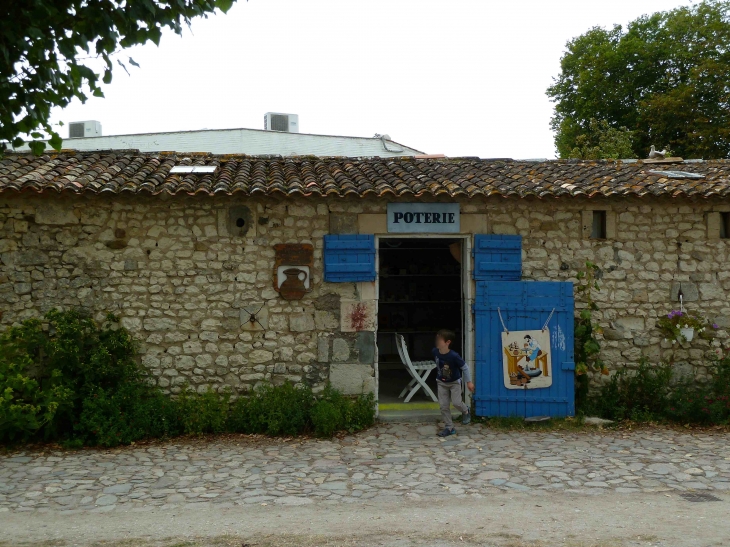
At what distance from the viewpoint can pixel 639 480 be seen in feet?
22.8

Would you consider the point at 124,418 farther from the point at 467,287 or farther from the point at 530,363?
the point at 530,363

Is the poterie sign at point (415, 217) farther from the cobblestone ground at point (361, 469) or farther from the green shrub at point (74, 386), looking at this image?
the green shrub at point (74, 386)

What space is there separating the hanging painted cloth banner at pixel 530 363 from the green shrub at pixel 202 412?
3.71 meters

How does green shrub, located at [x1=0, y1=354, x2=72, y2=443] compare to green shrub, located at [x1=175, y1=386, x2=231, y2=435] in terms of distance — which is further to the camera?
green shrub, located at [x1=175, y1=386, x2=231, y2=435]

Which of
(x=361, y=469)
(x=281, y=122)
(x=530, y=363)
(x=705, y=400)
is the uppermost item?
(x=281, y=122)

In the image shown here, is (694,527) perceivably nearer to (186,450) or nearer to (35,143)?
(186,450)

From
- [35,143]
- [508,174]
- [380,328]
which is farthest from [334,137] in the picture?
[35,143]

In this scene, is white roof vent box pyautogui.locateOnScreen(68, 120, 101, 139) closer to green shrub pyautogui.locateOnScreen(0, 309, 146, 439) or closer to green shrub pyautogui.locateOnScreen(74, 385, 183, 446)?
green shrub pyautogui.locateOnScreen(0, 309, 146, 439)

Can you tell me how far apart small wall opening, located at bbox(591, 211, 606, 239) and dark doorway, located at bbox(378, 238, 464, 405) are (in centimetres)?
332

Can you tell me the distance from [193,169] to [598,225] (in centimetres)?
559

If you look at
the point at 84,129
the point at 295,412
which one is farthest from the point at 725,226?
the point at 84,129

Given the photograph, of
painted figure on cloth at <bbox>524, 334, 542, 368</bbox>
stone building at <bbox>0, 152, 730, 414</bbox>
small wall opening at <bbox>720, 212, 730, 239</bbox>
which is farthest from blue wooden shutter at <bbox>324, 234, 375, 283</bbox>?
small wall opening at <bbox>720, 212, 730, 239</bbox>

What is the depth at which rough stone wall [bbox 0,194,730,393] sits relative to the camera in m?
8.82

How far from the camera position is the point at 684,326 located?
9391 mm
